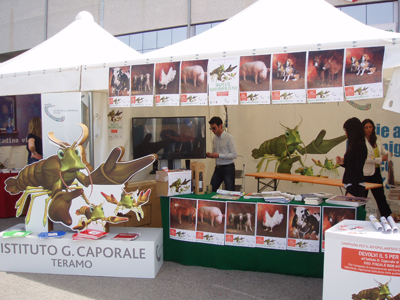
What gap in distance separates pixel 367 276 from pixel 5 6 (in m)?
10.6

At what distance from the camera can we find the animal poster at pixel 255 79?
2645 mm

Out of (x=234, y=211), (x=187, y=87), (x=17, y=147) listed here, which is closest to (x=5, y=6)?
(x=17, y=147)

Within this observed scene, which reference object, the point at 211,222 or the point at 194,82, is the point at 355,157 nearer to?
the point at 211,222

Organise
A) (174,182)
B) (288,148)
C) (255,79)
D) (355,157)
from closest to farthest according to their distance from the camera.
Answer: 1. (255,79)
2. (355,157)
3. (174,182)
4. (288,148)

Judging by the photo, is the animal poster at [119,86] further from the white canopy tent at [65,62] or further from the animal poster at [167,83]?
the animal poster at [167,83]

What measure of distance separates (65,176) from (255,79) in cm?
191

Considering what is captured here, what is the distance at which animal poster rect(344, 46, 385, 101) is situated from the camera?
235 centimetres

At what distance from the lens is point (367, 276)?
1888 mm

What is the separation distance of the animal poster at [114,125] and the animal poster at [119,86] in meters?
0.74

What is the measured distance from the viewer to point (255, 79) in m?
2.68

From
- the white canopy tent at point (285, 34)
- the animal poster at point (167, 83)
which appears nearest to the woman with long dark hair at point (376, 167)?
the white canopy tent at point (285, 34)

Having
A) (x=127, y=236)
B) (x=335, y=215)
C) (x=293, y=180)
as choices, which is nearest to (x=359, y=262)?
(x=335, y=215)

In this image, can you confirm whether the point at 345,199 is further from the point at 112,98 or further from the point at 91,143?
the point at 91,143

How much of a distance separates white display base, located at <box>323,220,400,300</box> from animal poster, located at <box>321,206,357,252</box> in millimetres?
718
